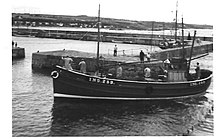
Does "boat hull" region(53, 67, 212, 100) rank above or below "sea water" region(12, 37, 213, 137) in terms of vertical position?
above

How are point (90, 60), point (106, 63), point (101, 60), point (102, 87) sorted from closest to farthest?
point (102, 87)
point (101, 60)
point (106, 63)
point (90, 60)

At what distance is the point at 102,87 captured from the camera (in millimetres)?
13711

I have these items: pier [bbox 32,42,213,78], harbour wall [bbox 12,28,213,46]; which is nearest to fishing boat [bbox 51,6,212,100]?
pier [bbox 32,42,213,78]

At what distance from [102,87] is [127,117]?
6.83 ft

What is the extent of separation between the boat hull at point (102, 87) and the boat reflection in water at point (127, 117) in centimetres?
29

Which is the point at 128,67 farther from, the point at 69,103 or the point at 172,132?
the point at 172,132

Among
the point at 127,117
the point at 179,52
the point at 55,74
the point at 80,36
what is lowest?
the point at 127,117

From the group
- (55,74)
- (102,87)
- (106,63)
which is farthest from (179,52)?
(55,74)

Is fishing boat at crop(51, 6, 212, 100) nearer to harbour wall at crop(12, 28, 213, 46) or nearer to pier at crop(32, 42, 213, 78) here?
pier at crop(32, 42, 213, 78)

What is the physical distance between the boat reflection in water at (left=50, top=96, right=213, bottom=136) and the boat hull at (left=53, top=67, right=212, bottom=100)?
0.95 ft

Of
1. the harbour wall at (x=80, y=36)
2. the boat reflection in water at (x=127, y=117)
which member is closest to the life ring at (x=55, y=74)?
the boat reflection in water at (x=127, y=117)

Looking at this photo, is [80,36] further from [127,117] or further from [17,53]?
[127,117]

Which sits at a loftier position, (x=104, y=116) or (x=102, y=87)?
(x=102, y=87)

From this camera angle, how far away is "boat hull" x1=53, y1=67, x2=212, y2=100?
538 inches
